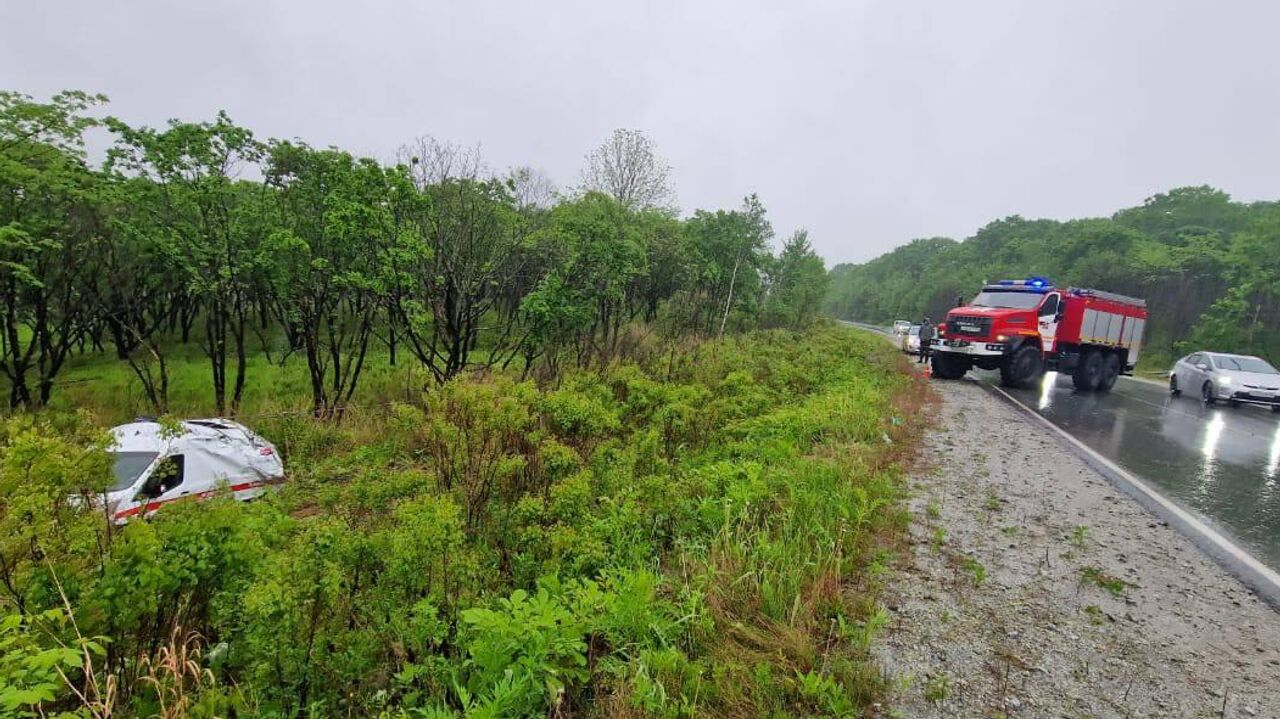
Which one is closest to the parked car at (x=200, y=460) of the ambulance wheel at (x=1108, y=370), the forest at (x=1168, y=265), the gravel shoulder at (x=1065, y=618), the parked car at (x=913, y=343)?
the gravel shoulder at (x=1065, y=618)

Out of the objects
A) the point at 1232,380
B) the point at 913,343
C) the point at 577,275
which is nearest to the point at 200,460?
the point at 577,275

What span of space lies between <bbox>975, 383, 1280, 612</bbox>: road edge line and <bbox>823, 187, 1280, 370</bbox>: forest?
2980 cm

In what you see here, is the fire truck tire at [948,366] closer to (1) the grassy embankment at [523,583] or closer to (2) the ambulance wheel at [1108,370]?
(2) the ambulance wheel at [1108,370]

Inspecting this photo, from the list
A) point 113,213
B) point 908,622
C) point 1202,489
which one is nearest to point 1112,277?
point 1202,489

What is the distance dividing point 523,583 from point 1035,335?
14.5 metres

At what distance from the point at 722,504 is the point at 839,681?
2037 millimetres

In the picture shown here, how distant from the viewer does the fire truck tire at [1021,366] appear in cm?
1295

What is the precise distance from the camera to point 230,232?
35.5ft

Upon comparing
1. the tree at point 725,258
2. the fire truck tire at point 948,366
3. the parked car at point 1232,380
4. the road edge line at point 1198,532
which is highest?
the tree at point 725,258

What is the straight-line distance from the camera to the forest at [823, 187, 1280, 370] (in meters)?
25.9

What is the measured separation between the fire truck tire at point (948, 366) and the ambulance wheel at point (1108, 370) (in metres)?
3.71

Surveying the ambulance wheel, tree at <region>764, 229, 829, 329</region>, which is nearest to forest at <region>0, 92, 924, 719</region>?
the ambulance wheel

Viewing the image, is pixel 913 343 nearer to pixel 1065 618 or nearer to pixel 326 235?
pixel 1065 618

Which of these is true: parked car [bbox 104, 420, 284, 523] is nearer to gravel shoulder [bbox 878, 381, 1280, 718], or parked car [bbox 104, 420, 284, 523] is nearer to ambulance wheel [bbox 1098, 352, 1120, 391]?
gravel shoulder [bbox 878, 381, 1280, 718]
